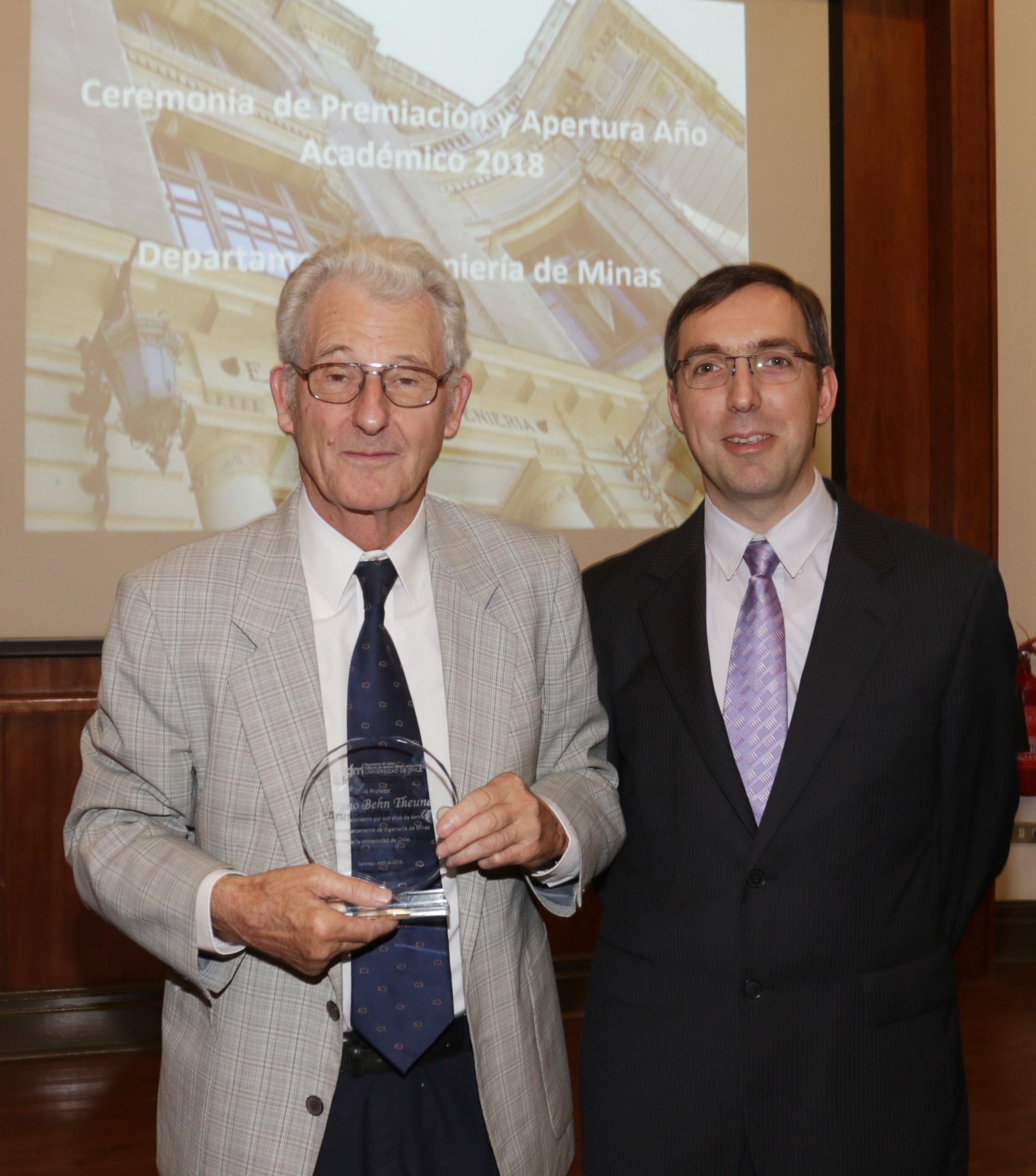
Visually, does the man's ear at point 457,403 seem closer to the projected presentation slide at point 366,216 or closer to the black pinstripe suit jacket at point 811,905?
the black pinstripe suit jacket at point 811,905

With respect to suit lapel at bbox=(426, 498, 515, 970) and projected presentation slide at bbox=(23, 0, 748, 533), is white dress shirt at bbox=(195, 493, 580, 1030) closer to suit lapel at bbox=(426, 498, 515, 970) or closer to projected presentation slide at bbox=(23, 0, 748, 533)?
suit lapel at bbox=(426, 498, 515, 970)

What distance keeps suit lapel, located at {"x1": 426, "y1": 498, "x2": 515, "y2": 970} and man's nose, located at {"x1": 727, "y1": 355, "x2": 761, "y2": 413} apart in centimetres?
51

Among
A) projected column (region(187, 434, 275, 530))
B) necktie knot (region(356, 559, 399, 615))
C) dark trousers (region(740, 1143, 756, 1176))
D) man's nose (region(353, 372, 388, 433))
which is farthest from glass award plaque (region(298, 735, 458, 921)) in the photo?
projected column (region(187, 434, 275, 530))

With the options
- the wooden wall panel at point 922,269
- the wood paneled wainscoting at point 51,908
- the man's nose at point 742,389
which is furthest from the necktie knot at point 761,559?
the wooden wall panel at point 922,269

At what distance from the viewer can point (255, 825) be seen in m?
1.47

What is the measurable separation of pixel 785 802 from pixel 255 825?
2.47 feet

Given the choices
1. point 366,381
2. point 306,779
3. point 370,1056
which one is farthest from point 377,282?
point 370,1056

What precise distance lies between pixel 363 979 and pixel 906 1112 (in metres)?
0.85

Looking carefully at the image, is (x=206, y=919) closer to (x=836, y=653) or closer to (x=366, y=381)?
(x=366, y=381)

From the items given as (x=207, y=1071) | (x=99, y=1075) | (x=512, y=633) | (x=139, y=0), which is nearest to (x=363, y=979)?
(x=207, y=1071)

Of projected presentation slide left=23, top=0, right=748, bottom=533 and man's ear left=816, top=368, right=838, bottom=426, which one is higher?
projected presentation slide left=23, top=0, right=748, bottom=533

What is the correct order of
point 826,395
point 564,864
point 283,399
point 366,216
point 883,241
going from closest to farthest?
point 564,864, point 283,399, point 826,395, point 366,216, point 883,241

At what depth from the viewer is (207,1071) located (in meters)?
1.46

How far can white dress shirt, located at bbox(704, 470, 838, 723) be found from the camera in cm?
186
